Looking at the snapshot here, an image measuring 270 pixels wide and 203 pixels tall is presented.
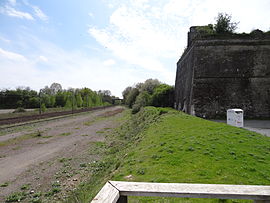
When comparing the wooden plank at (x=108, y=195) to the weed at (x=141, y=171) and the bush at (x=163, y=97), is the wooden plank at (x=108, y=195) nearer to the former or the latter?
the weed at (x=141, y=171)

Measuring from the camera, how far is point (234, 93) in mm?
16281

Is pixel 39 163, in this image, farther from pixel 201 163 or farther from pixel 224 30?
pixel 224 30

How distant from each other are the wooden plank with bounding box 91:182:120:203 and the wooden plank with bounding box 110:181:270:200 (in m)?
0.07

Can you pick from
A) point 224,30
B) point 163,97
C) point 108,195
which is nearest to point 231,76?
point 224,30

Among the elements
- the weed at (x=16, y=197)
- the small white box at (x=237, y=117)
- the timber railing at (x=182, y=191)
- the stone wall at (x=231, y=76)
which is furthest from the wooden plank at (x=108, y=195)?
the stone wall at (x=231, y=76)

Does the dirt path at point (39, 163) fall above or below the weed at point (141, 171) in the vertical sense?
below

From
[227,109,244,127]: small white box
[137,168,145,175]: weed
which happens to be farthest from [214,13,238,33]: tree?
[137,168,145,175]: weed

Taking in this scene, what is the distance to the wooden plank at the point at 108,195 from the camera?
150 cm

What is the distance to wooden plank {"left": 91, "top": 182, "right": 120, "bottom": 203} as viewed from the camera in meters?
1.50

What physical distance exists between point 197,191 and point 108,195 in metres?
0.88

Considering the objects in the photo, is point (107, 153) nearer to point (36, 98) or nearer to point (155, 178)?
point (155, 178)

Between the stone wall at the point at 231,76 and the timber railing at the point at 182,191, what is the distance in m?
15.4

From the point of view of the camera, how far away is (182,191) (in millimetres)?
1680

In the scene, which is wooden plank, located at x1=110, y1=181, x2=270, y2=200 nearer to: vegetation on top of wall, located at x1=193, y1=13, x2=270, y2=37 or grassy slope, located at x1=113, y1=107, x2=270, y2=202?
grassy slope, located at x1=113, y1=107, x2=270, y2=202
